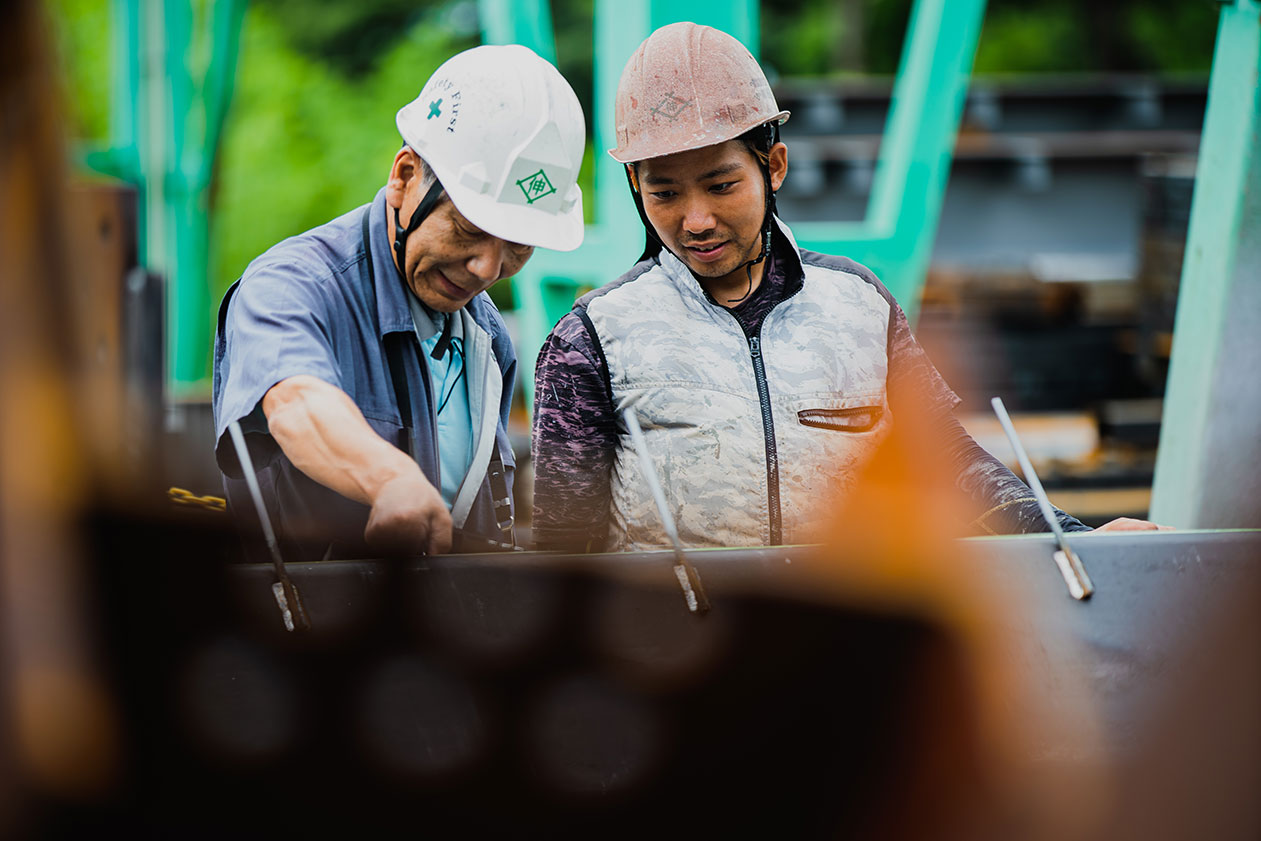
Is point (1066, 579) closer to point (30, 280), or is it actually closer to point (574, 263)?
point (30, 280)

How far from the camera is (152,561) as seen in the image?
1.49m

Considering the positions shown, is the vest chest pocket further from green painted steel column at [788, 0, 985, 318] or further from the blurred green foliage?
the blurred green foliage

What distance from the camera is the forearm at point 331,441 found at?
1619 millimetres

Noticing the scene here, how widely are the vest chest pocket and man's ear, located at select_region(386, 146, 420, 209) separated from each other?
766 mm

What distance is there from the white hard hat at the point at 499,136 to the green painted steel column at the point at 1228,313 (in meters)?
1.71

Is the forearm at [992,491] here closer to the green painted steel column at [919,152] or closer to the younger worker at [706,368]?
the younger worker at [706,368]

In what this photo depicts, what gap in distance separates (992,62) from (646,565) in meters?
23.0

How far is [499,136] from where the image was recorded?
1.92 metres

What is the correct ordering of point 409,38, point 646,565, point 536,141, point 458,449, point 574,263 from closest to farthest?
point 646,565
point 536,141
point 458,449
point 574,263
point 409,38

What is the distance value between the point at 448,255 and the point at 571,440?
37 centimetres

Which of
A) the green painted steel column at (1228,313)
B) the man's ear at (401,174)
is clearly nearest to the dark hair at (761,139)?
the man's ear at (401,174)

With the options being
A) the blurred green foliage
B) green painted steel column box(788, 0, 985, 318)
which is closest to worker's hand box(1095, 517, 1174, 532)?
green painted steel column box(788, 0, 985, 318)

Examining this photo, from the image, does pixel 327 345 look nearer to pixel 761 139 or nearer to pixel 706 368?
pixel 706 368

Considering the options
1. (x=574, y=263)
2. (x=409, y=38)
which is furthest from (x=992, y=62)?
(x=574, y=263)
